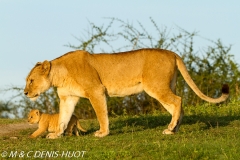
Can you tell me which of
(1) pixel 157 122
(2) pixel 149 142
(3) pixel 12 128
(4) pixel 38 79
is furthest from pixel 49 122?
(1) pixel 157 122

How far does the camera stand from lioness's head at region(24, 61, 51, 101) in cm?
982

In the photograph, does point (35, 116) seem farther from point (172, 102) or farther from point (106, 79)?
point (172, 102)

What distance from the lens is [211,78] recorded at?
15836 millimetres

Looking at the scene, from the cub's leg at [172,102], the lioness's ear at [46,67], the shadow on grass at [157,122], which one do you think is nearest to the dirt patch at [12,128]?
the lioness's ear at [46,67]

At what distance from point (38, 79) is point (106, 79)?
1109mm

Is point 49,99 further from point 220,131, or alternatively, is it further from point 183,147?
point 183,147

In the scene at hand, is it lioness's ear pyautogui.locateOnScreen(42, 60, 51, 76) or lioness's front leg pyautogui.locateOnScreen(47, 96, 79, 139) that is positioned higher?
lioness's ear pyautogui.locateOnScreen(42, 60, 51, 76)

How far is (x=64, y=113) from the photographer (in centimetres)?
980

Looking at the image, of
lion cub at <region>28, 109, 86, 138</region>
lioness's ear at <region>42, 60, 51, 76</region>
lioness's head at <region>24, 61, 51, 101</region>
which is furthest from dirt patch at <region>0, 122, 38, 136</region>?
lioness's ear at <region>42, 60, 51, 76</region>

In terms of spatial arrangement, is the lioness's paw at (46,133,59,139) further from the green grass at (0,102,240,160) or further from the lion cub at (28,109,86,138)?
the green grass at (0,102,240,160)

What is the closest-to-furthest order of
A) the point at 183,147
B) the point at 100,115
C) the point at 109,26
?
1. the point at 183,147
2. the point at 100,115
3. the point at 109,26

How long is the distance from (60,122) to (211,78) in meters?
6.97

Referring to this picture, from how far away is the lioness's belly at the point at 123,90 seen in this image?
970cm

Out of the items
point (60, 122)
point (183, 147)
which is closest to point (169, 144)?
point (183, 147)
